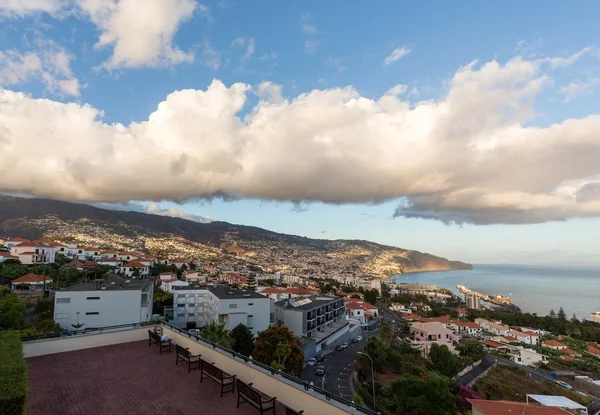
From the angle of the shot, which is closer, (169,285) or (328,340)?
(328,340)

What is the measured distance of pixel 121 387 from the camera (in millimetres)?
6391

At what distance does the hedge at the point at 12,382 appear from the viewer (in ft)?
13.3

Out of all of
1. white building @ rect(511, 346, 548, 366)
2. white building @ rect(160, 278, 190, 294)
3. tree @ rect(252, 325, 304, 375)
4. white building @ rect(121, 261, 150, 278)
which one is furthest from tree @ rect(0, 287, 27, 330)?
white building @ rect(511, 346, 548, 366)

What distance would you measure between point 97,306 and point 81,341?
68.1ft

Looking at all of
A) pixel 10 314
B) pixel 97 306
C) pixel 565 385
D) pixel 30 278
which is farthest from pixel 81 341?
pixel 565 385

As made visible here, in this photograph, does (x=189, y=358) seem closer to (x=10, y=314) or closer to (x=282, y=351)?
(x=282, y=351)

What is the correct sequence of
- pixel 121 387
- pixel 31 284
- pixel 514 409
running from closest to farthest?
1. pixel 121 387
2. pixel 514 409
3. pixel 31 284

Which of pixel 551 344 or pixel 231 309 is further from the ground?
pixel 231 309

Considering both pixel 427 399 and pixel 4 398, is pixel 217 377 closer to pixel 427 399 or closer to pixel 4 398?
pixel 4 398

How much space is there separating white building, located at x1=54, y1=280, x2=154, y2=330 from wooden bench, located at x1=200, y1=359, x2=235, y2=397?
2417 cm

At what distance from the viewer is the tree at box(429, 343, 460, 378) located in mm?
30750

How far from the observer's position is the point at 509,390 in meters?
29.3

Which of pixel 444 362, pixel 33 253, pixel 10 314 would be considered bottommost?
pixel 444 362

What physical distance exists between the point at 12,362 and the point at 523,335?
71.7 m
